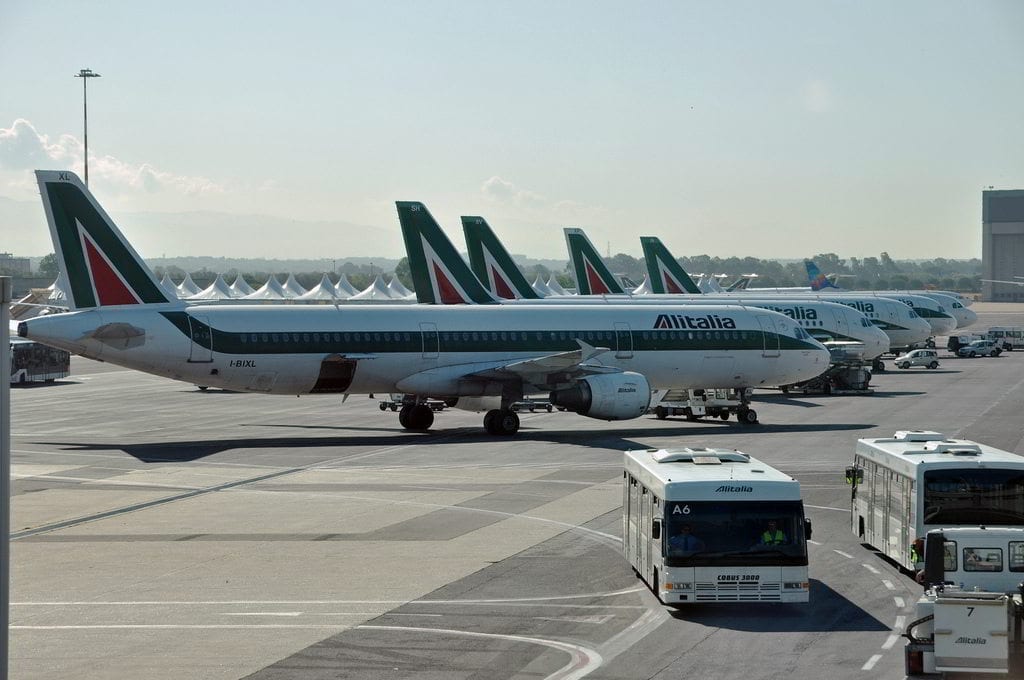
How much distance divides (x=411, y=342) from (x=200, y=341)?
27.7ft

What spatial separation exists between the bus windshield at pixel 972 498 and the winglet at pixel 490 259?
210 feet

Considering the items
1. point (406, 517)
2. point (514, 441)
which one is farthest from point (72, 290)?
point (406, 517)

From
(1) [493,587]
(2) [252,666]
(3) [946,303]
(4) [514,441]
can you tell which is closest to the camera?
(2) [252,666]

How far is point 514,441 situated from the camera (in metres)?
53.5

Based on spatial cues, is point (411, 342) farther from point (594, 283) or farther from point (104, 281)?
point (594, 283)

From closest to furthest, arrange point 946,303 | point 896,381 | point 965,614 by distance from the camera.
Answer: point 965,614, point 896,381, point 946,303

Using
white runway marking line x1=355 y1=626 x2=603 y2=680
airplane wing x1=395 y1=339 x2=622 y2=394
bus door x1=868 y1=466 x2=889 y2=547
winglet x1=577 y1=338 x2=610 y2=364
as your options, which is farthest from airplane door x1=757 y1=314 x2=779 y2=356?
white runway marking line x1=355 y1=626 x2=603 y2=680

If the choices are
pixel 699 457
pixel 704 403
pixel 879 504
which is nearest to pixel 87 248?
pixel 704 403

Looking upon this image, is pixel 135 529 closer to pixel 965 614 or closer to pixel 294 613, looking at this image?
pixel 294 613

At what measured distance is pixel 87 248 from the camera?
1959 inches

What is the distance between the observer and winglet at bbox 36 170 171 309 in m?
49.1

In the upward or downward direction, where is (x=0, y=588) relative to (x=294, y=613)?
upward

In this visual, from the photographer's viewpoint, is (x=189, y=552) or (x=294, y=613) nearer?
(x=294, y=613)

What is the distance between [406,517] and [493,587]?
8.90 meters
